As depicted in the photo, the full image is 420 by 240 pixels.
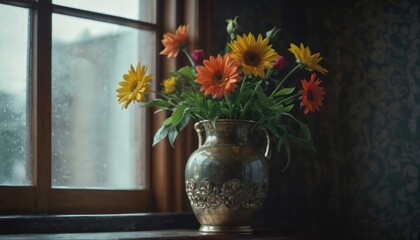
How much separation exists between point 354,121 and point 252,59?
813 mm

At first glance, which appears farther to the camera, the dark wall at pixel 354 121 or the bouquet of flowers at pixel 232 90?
the dark wall at pixel 354 121

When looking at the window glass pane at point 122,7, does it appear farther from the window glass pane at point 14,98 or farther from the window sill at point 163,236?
the window sill at point 163,236

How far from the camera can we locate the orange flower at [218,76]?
1.92m

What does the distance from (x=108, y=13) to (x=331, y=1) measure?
90cm

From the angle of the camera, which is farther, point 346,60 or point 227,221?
point 346,60

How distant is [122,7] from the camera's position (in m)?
2.36

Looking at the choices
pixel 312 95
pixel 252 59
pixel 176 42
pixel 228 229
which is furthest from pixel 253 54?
pixel 228 229

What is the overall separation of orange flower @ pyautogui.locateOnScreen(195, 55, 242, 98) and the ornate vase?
0.40 ft

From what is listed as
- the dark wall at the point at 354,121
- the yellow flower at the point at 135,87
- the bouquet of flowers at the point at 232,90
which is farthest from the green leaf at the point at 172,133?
the dark wall at the point at 354,121

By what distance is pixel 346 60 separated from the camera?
2.68 meters

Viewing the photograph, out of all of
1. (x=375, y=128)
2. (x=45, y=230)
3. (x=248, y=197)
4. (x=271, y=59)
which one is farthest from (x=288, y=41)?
(x=45, y=230)

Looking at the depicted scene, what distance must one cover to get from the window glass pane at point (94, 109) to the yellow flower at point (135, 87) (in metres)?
0.27

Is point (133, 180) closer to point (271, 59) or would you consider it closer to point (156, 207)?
point (156, 207)

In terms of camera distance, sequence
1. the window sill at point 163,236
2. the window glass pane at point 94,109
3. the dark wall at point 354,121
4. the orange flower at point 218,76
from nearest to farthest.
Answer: the window sill at point 163,236 → the orange flower at point 218,76 → the window glass pane at point 94,109 → the dark wall at point 354,121
